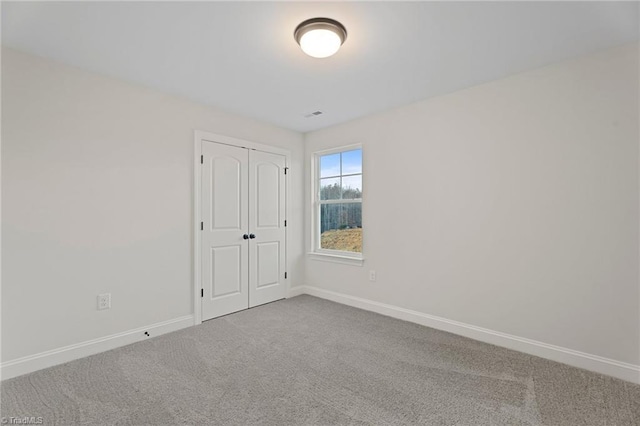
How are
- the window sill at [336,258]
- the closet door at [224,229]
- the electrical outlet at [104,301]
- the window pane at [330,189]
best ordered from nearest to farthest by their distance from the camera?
the electrical outlet at [104,301]
the closet door at [224,229]
the window sill at [336,258]
the window pane at [330,189]

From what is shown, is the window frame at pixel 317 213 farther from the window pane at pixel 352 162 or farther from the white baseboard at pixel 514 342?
the white baseboard at pixel 514 342

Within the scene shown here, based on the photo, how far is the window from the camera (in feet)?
12.9

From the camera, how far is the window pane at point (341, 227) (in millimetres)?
3941

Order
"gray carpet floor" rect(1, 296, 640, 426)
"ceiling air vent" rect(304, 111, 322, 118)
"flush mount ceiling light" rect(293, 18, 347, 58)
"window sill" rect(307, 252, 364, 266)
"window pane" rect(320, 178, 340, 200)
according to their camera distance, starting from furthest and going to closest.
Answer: "window pane" rect(320, 178, 340, 200) < "window sill" rect(307, 252, 364, 266) < "ceiling air vent" rect(304, 111, 322, 118) < "flush mount ceiling light" rect(293, 18, 347, 58) < "gray carpet floor" rect(1, 296, 640, 426)

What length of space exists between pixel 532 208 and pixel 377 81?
1758 millimetres

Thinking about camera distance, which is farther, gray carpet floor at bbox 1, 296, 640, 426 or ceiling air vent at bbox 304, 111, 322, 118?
ceiling air vent at bbox 304, 111, 322, 118

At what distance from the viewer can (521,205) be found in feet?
8.54

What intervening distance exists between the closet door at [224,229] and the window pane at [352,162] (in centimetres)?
130

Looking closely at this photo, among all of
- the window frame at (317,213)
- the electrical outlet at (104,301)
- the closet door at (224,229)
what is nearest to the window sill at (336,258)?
the window frame at (317,213)

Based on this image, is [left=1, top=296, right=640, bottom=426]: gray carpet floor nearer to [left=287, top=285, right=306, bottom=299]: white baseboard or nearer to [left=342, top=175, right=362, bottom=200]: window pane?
[left=287, top=285, right=306, bottom=299]: white baseboard

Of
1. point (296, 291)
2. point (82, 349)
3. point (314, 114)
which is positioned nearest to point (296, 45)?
point (314, 114)

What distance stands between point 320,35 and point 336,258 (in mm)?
2768

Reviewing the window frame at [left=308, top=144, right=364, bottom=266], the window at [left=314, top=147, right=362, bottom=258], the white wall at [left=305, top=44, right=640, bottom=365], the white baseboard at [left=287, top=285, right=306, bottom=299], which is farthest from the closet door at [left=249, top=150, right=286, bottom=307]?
the white wall at [left=305, top=44, right=640, bottom=365]

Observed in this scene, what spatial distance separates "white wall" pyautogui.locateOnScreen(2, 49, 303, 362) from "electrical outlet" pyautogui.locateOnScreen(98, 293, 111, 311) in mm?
38
